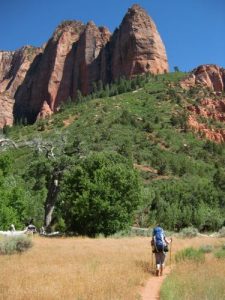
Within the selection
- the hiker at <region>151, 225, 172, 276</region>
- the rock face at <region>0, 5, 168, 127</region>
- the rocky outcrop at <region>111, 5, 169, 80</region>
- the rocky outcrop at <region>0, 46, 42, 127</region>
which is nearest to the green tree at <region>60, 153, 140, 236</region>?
the hiker at <region>151, 225, 172, 276</region>

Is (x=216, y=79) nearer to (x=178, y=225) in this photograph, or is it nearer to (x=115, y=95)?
(x=115, y=95)

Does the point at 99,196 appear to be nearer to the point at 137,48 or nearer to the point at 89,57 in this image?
the point at 137,48

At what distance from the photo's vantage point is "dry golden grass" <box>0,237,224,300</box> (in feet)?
36.3

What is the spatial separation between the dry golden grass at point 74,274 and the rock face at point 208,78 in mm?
90251

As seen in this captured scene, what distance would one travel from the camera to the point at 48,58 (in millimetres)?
167000

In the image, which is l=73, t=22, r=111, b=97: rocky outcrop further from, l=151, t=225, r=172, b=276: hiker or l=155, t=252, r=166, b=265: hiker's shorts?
l=155, t=252, r=166, b=265: hiker's shorts

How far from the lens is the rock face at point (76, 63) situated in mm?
135875

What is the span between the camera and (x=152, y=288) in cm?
1290

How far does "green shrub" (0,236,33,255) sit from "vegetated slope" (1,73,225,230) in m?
12.6

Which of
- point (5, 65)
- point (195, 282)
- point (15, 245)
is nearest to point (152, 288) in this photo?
point (195, 282)

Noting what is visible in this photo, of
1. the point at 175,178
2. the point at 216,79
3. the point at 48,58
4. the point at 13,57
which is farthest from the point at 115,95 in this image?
the point at 13,57

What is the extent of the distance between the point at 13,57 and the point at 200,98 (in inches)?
4667

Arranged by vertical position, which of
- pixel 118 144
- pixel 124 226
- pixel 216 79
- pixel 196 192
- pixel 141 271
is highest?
pixel 216 79

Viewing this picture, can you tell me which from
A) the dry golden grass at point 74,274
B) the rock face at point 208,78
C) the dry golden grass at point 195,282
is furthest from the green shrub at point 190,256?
the rock face at point 208,78
